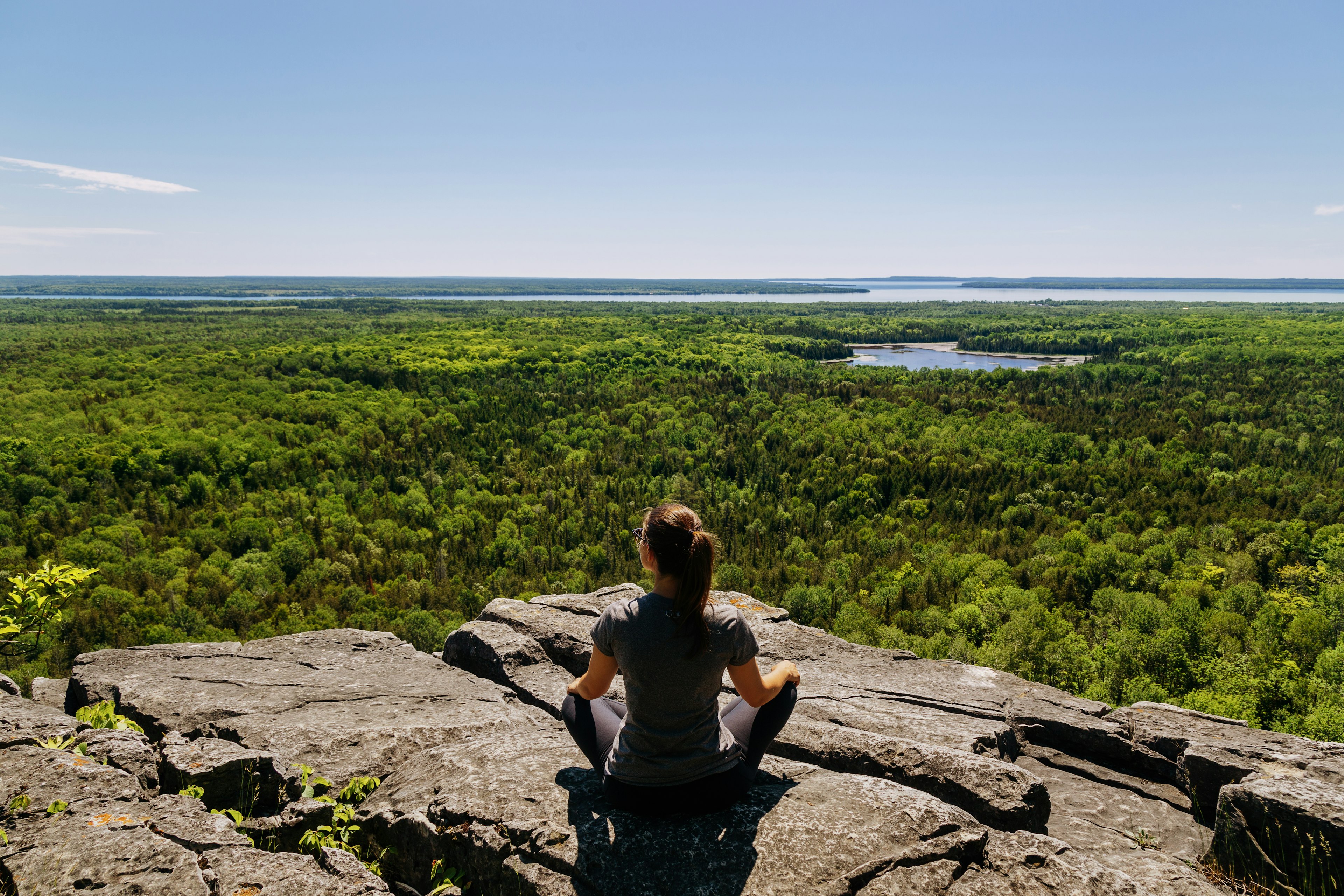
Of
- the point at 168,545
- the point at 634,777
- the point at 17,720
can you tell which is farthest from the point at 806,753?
the point at 168,545

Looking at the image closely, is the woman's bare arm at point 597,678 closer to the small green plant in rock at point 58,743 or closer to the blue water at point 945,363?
the small green plant in rock at point 58,743

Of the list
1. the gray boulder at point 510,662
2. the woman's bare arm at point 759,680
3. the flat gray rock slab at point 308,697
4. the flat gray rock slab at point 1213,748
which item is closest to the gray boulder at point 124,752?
the flat gray rock slab at point 308,697

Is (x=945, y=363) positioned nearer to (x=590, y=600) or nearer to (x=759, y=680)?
(x=590, y=600)

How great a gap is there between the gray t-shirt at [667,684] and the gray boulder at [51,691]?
381 inches

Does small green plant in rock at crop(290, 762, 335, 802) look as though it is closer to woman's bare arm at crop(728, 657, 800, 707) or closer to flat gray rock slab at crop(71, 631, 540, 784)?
flat gray rock slab at crop(71, 631, 540, 784)

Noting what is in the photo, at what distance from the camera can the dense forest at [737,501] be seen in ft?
128

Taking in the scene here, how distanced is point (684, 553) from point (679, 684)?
3.37 ft

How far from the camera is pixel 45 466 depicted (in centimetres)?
6831

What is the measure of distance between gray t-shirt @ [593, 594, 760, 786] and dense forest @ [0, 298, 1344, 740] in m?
32.5

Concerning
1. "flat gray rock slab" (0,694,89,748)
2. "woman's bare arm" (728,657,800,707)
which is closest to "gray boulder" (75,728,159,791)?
"flat gray rock slab" (0,694,89,748)

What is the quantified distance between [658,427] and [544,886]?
9785cm

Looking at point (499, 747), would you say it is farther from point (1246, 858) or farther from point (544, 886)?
point (1246, 858)

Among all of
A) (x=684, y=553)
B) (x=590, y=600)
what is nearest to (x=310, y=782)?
(x=684, y=553)

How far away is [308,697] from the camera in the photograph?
9.77 metres
